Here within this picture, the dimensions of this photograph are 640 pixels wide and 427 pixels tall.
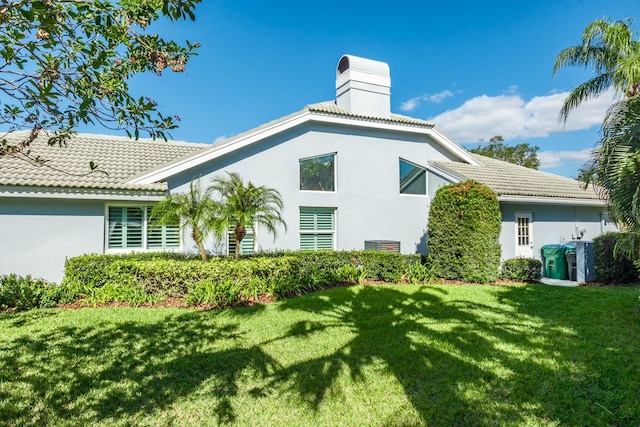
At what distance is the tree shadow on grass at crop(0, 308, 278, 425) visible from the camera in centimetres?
463

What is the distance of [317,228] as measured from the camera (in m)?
14.8

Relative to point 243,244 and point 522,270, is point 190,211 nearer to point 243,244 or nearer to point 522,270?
point 243,244

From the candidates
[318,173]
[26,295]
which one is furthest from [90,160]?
[318,173]

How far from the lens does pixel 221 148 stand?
1298 centimetres

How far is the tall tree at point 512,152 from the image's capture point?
153ft

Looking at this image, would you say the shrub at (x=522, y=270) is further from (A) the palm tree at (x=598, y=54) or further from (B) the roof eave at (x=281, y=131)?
(A) the palm tree at (x=598, y=54)

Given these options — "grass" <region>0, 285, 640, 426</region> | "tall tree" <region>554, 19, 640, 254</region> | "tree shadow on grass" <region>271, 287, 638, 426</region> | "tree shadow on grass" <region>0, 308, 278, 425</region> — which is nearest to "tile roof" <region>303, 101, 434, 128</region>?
"tall tree" <region>554, 19, 640, 254</region>

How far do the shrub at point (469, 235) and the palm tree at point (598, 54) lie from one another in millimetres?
9749

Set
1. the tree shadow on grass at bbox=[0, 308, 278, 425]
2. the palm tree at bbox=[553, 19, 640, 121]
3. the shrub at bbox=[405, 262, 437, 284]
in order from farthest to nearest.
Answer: the palm tree at bbox=[553, 19, 640, 121]
the shrub at bbox=[405, 262, 437, 284]
the tree shadow on grass at bbox=[0, 308, 278, 425]

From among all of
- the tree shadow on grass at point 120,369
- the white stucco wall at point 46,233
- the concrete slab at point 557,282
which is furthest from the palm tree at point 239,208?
the concrete slab at point 557,282

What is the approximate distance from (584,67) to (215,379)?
21424 mm

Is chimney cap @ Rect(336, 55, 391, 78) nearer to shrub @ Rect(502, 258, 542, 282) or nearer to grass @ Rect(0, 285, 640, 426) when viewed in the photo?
shrub @ Rect(502, 258, 542, 282)

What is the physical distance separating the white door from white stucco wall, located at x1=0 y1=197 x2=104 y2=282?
1543 centimetres

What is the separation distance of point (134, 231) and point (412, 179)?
11.0m
